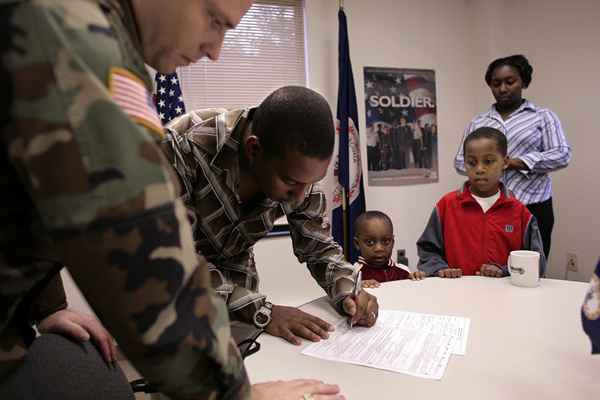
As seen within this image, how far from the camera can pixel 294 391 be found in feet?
1.92

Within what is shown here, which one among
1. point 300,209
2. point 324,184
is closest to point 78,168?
point 300,209

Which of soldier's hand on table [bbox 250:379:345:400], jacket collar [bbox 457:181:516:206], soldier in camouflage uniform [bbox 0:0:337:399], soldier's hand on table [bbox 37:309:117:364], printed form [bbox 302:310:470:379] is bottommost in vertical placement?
printed form [bbox 302:310:470:379]

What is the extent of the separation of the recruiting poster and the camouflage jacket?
2.31 meters

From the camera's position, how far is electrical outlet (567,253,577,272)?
331 cm

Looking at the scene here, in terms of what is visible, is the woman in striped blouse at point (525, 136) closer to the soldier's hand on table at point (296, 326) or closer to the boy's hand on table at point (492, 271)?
the boy's hand on table at point (492, 271)

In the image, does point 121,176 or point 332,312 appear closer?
point 121,176

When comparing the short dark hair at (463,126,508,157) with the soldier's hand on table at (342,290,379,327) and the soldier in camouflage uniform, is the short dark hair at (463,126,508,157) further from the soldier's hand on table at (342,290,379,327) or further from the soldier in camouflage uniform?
the soldier in camouflage uniform

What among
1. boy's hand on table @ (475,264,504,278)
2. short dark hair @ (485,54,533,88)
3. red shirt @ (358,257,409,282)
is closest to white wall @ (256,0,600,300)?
short dark hair @ (485,54,533,88)

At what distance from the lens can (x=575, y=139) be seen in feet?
10.7

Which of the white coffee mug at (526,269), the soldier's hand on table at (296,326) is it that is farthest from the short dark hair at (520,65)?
the soldier's hand on table at (296,326)

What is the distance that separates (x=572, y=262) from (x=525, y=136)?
1484 millimetres

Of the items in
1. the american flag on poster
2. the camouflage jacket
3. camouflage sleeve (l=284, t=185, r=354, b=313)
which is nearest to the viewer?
the camouflage jacket

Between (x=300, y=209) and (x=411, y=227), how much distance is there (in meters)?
2.65

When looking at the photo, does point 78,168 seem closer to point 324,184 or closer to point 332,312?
point 332,312
